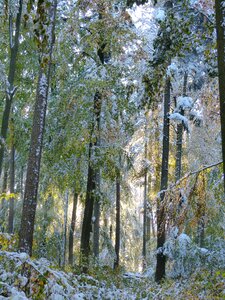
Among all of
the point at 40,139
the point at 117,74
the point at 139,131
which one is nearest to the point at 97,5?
the point at 117,74

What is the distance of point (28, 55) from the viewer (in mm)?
12617

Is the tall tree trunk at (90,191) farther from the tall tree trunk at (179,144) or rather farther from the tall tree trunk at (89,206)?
the tall tree trunk at (179,144)

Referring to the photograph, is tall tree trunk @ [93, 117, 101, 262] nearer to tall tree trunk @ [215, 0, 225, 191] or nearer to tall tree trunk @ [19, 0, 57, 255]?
tall tree trunk @ [19, 0, 57, 255]

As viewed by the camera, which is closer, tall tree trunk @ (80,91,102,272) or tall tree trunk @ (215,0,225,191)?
tall tree trunk @ (215,0,225,191)

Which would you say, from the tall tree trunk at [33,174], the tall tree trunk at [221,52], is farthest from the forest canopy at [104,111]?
the tall tree trunk at [221,52]

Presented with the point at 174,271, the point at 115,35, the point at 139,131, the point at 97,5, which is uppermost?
the point at 97,5

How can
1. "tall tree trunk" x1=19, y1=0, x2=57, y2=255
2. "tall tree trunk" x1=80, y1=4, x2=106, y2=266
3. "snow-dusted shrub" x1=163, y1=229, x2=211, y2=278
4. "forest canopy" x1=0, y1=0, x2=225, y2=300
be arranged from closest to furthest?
"tall tree trunk" x1=19, y1=0, x2=57, y2=255, "forest canopy" x1=0, y1=0, x2=225, y2=300, "tall tree trunk" x1=80, y1=4, x2=106, y2=266, "snow-dusted shrub" x1=163, y1=229, x2=211, y2=278

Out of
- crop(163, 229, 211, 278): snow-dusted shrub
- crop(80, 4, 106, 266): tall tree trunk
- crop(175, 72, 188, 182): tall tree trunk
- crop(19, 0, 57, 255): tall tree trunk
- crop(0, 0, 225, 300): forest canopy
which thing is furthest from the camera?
crop(175, 72, 188, 182): tall tree trunk

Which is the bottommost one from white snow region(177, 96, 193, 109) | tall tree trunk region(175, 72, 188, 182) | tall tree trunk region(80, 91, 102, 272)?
tall tree trunk region(80, 91, 102, 272)

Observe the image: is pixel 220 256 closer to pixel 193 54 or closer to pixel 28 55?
pixel 193 54

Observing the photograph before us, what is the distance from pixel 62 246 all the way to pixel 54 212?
5.71 ft

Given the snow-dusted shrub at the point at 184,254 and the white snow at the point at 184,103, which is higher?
the white snow at the point at 184,103

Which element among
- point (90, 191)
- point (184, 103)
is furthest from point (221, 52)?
point (184, 103)

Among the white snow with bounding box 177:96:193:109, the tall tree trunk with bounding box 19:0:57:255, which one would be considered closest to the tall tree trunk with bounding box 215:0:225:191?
the tall tree trunk with bounding box 19:0:57:255
